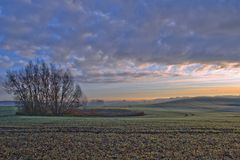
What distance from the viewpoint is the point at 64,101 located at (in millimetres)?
81188

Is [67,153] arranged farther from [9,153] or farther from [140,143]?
[140,143]

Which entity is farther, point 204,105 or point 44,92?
point 204,105

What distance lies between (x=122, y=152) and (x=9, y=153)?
22.1 ft

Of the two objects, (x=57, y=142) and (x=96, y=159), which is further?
(x=57, y=142)

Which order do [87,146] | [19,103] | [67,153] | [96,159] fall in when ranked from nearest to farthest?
[96,159]
[67,153]
[87,146]
[19,103]

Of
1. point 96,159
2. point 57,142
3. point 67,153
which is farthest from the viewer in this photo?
point 57,142

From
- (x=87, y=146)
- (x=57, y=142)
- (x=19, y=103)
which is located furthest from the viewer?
(x=19, y=103)

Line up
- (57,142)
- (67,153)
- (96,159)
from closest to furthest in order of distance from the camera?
(96,159), (67,153), (57,142)

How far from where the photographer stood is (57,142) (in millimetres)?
20641

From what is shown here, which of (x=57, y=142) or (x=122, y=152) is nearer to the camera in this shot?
(x=122, y=152)

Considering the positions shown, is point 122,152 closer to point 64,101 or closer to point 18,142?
point 18,142

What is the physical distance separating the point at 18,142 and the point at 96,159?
8.46 m

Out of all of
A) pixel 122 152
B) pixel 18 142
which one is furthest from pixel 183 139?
pixel 18 142

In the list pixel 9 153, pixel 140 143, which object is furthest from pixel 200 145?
pixel 9 153
